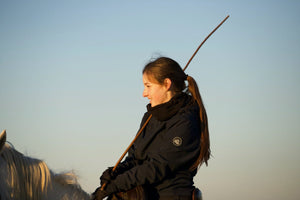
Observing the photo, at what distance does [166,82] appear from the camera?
4395 mm

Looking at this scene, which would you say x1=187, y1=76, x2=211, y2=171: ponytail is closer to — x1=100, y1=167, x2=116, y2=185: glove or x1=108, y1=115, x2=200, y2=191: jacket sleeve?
x1=108, y1=115, x2=200, y2=191: jacket sleeve

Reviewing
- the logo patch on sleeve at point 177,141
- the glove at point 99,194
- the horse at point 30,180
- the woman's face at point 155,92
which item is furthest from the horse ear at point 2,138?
the woman's face at point 155,92

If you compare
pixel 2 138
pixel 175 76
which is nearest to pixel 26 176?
pixel 2 138

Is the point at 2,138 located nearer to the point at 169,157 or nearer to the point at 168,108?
the point at 169,157

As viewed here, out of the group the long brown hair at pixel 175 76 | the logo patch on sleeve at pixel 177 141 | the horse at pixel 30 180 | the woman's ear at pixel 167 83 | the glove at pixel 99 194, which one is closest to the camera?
the horse at pixel 30 180

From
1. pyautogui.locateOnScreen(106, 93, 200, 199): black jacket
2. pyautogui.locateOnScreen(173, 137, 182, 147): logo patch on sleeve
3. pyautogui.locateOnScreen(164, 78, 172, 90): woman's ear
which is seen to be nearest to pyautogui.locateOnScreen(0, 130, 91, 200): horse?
pyautogui.locateOnScreen(106, 93, 200, 199): black jacket

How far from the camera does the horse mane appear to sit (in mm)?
3348

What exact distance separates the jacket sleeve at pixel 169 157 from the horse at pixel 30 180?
0.37 metres

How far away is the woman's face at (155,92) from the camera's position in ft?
14.3

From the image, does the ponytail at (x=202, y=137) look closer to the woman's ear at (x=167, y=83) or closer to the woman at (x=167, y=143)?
the woman at (x=167, y=143)

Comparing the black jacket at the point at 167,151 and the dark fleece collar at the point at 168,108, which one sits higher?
the dark fleece collar at the point at 168,108

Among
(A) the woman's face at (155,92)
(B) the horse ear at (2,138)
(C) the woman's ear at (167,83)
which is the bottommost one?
(B) the horse ear at (2,138)

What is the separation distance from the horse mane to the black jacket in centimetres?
57

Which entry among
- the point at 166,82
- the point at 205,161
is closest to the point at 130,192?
the point at 205,161
